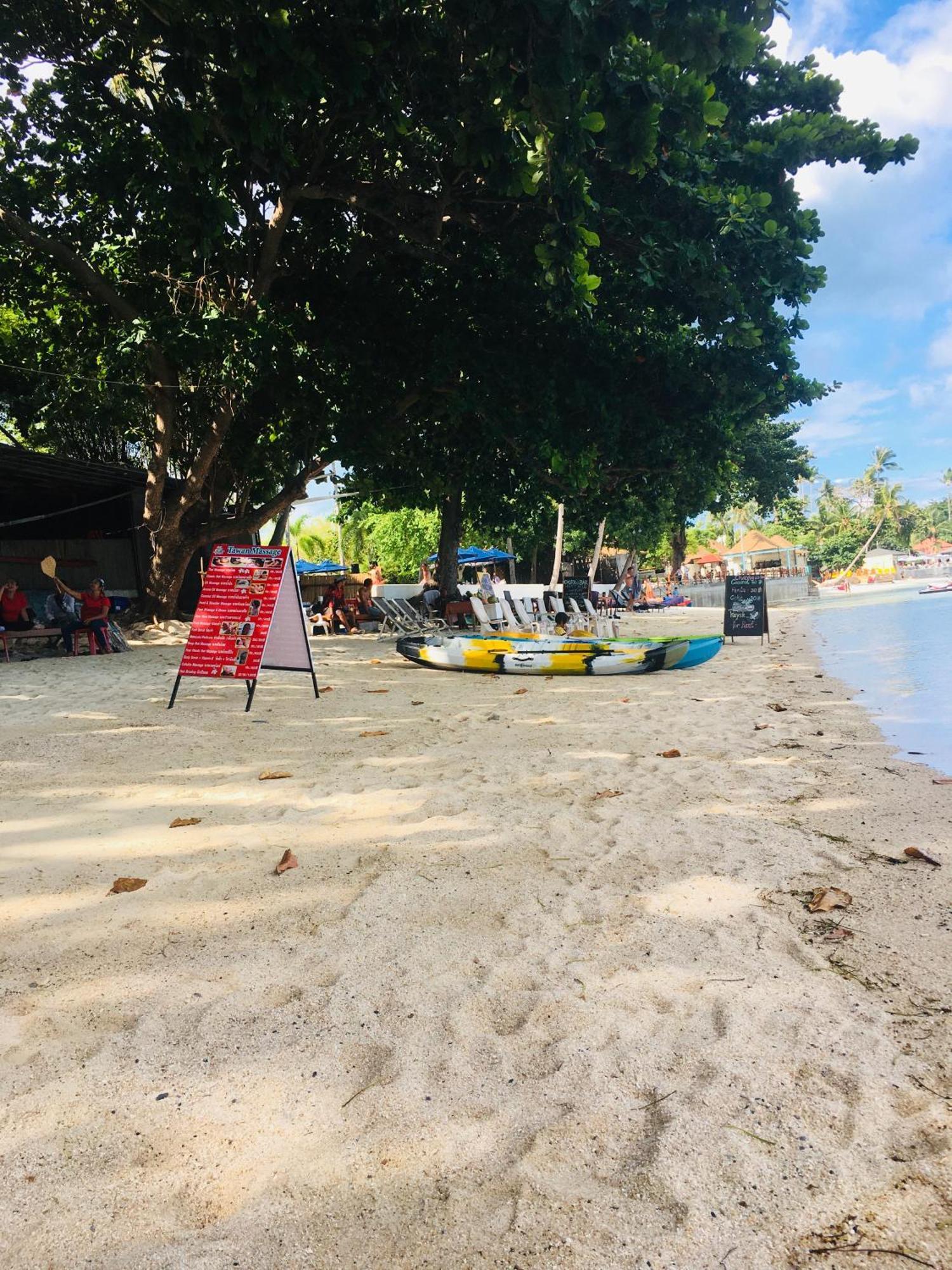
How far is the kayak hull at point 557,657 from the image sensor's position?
989 centimetres

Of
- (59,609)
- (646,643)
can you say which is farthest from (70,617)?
(646,643)

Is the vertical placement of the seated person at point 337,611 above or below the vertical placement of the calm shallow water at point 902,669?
above

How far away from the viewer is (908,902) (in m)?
2.84

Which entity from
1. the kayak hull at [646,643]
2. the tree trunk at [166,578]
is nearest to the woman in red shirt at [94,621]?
the tree trunk at [166,578]

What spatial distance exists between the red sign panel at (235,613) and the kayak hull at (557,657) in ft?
11.9

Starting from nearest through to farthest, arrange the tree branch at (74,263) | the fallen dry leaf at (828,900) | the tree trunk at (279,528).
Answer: the fallen dry leaf at (828,900)
the tree branch at (74,263)
the tree trunk at (279,528)

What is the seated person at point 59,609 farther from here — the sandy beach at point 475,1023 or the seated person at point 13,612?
the sandy beach at point 475,1023

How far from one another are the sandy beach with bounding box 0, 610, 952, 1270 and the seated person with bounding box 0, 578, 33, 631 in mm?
8583

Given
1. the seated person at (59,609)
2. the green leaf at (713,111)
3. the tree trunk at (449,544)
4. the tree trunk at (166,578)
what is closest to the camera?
the green leaf at (713,111)

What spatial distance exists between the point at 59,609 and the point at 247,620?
778cm

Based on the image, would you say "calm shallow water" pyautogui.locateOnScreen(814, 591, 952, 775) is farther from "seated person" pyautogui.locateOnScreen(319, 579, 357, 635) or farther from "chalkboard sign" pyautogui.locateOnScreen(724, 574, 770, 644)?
"seated person" pyautogui.locateOnScreen(319, 579, 357, 635)

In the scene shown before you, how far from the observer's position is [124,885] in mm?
3025

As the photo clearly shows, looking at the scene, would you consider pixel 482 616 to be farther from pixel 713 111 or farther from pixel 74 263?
pixel 74 263

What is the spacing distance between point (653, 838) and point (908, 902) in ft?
3.55
